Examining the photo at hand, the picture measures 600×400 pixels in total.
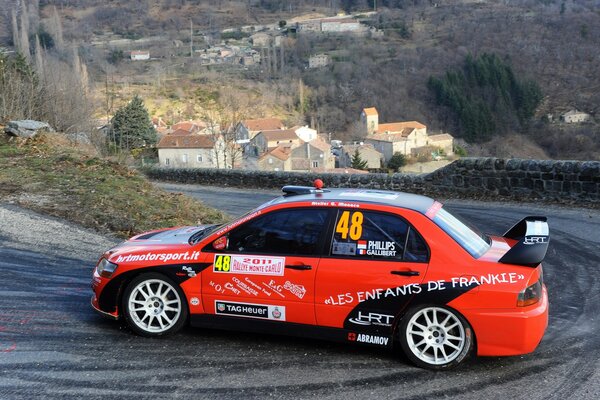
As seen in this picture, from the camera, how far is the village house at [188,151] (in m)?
41.1

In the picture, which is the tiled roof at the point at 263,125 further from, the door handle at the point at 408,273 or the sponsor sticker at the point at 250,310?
the door handle at the point at 408,273

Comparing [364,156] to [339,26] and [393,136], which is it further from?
[339,26]

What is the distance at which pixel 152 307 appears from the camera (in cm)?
560

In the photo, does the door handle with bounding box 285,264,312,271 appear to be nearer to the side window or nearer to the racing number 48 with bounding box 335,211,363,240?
the side window

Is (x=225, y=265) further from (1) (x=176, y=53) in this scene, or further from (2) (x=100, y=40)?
(2) (x=100, y=40)

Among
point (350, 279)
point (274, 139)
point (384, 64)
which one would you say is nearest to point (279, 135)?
point (274, 139)

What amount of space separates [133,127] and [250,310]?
36826 mm

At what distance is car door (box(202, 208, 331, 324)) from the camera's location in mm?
5281

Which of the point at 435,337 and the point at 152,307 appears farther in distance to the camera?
the point at 152,307

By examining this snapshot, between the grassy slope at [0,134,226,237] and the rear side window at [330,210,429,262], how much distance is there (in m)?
5.33

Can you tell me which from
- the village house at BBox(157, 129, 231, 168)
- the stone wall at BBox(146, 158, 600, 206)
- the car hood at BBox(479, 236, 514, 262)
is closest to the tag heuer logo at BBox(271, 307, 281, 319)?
the car hood at BBox(479, 236, 514, 262)

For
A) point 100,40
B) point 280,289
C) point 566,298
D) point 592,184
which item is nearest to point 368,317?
point 280,289

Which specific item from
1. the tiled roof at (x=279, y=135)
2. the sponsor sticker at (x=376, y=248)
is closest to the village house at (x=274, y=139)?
the tiled roof at (x=279, y=135)

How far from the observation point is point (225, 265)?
5.45 m
